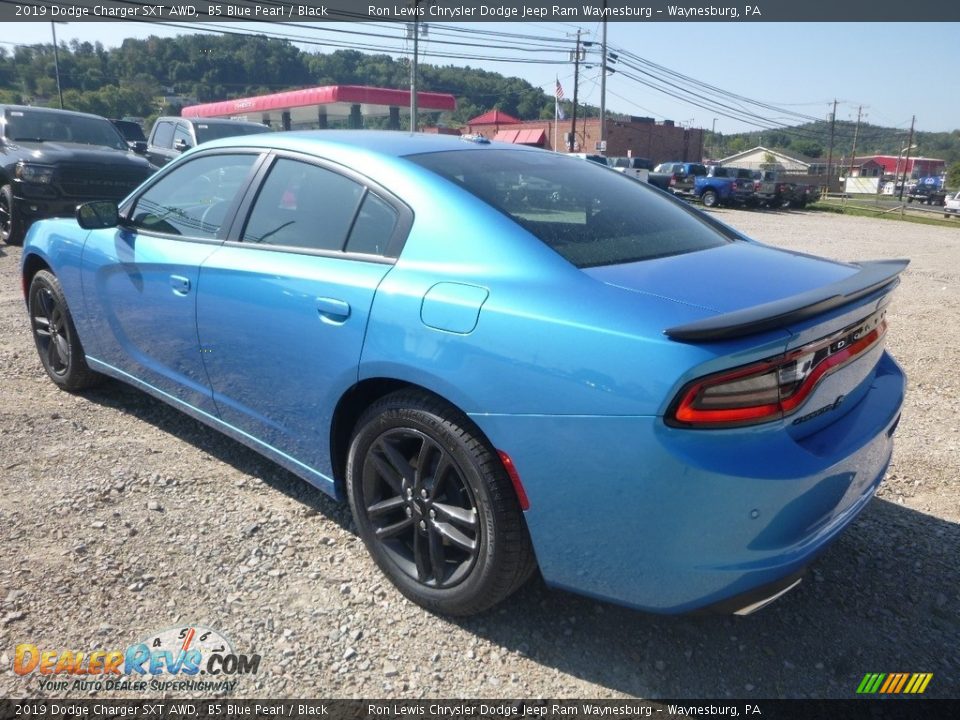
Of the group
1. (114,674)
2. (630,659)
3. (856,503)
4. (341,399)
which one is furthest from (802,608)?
(114,674)

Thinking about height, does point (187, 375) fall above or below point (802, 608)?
above

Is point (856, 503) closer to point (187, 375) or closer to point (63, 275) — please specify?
point (187, 375)

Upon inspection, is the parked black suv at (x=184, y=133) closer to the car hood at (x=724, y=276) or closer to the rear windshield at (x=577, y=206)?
the rear windshield at (x=577, y=206)

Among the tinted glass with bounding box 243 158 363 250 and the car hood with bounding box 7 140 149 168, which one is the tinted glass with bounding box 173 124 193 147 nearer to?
the car hood with bounding box 7 140 149 168

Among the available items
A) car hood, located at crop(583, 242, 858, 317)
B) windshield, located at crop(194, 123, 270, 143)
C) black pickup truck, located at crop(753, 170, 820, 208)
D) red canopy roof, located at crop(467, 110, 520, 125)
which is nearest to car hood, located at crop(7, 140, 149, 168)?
windshield, located at crop(194, 123, 270, 143)

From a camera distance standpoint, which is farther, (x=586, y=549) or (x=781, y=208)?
(x=781, y=208)

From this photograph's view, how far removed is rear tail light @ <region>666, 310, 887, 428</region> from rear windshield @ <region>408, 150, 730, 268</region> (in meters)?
0.60

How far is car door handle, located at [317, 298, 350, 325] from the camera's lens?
2510 mm

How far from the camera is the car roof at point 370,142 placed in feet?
9.49

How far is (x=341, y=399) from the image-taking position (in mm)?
2596

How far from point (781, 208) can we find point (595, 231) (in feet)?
105

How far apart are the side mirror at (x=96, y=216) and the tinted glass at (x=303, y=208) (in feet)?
3.56

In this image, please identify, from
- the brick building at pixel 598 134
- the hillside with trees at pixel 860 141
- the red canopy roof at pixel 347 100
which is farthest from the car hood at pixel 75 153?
the hillside with trees at pixel 860 141

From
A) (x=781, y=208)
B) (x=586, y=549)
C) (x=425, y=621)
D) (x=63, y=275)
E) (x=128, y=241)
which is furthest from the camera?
(x=781, y=208)
